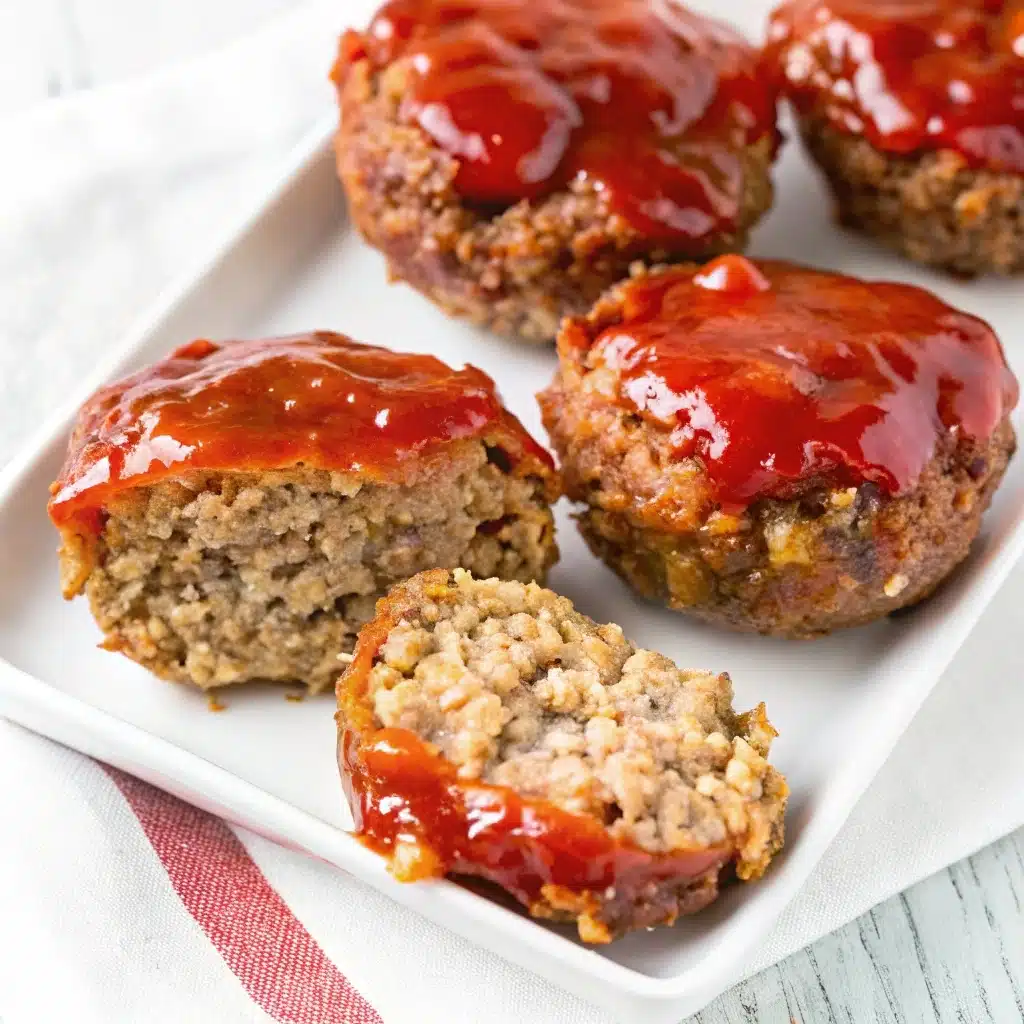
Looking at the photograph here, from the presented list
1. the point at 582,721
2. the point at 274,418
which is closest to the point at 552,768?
the point at 582,721

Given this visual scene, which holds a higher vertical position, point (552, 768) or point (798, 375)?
point (798, 375)

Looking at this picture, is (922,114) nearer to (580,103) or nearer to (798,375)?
(580,103)

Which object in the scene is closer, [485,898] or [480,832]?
[480,832]

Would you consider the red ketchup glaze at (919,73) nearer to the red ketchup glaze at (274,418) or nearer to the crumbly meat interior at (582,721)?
the red ketchup glaze at (274,418)

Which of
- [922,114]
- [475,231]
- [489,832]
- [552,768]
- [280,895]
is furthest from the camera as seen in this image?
[922,114]

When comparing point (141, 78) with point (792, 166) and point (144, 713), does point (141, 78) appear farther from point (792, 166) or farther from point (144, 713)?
point (144, 713)

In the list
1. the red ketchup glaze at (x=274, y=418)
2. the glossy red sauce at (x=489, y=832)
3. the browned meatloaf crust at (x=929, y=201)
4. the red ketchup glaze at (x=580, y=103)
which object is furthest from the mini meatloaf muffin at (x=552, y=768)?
the browned meatloaf crust at (x=929, y=201)

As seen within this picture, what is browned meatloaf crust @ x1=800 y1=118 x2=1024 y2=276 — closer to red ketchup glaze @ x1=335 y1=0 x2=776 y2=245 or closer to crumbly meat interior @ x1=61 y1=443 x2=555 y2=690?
red ketchup glaze @ x1=335 y1=0 x2=776 y2=245
